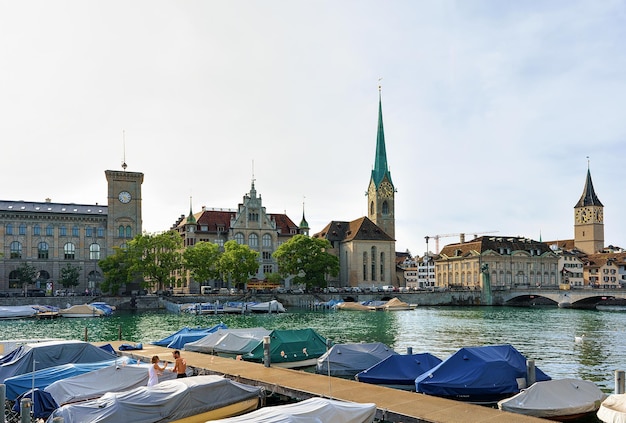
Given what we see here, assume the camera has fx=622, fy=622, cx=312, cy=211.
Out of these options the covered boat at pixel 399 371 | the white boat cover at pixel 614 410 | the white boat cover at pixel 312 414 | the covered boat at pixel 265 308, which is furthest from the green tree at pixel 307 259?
the white boat cover at pixel 312 414

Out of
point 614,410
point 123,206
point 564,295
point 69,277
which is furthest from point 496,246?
point 614,410

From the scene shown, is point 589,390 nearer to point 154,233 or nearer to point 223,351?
point 223,351

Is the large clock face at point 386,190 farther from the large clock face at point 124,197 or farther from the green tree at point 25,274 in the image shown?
the green tree at point 25,274

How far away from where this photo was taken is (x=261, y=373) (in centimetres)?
2788

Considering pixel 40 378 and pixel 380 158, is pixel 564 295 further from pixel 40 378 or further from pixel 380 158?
pixel 40 378

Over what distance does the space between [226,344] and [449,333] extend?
30.1 meters

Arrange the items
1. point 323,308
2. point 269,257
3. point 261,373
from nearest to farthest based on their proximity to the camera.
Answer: point 261,373 < point 323,308 < point 269,257

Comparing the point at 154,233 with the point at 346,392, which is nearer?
the point at 346,392

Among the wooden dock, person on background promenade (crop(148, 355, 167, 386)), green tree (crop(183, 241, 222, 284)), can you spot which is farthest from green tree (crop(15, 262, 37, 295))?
person on background promenade (crop(148, 355, 167, 386))

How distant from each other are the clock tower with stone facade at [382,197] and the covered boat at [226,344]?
13654 centimetres

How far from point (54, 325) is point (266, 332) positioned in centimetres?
4078

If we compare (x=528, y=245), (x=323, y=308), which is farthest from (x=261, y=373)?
(x=528, y=245)

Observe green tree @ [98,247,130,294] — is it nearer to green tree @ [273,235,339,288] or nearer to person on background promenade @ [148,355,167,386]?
green tree @ [273,235,339,288]

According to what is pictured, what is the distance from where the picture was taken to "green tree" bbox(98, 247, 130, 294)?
106 meters
